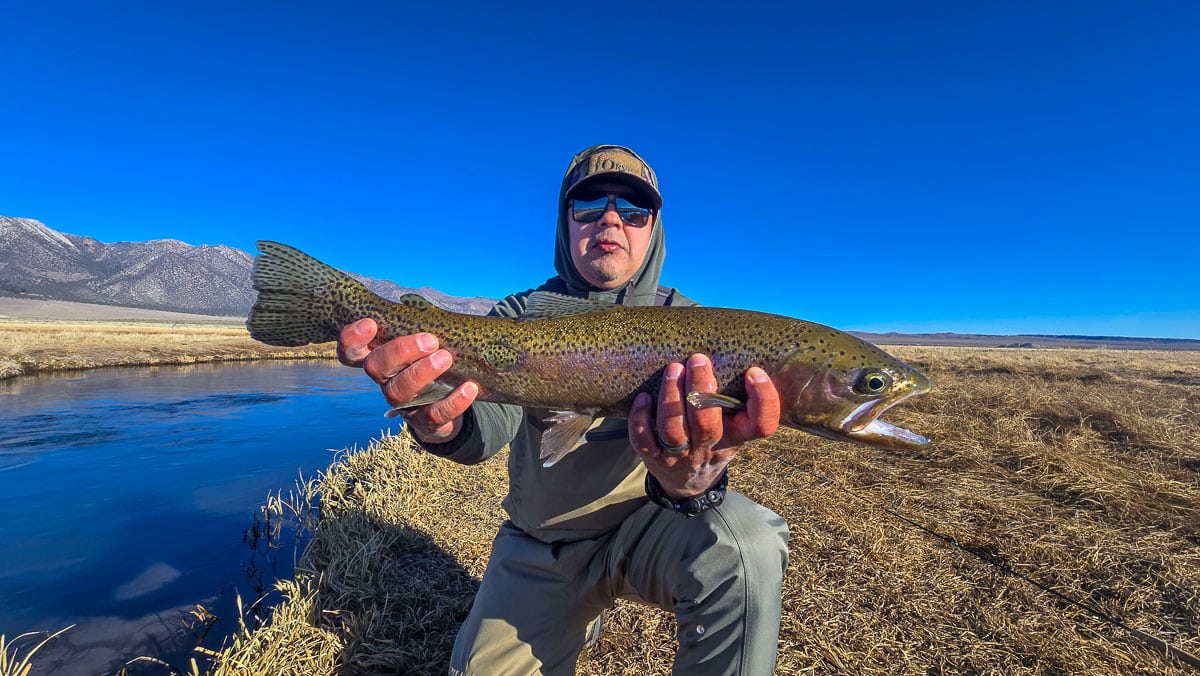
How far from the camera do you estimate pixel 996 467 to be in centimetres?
755

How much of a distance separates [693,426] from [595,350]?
34.1 inches

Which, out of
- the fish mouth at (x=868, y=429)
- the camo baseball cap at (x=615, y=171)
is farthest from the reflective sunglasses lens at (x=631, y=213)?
the fish mouth at (x=868, y=429)

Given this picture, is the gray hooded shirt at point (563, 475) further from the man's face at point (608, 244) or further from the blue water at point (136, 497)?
the blue water at point (136, 497)

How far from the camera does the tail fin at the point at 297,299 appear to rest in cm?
391

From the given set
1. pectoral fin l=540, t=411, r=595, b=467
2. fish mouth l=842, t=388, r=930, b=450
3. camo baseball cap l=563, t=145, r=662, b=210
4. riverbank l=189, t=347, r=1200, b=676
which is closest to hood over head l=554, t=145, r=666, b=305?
camo baseball cap l=563, t=145, r=662, b=210

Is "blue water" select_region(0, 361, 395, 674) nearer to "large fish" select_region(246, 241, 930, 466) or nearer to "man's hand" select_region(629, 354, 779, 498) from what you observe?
"large fish" select_region(246, 241, 930, 466)

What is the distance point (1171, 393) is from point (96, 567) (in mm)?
21979

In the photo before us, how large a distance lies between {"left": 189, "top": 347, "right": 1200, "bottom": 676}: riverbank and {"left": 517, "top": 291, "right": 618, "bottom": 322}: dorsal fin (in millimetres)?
2815

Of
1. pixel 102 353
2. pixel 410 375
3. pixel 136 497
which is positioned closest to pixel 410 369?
pixel 410 375

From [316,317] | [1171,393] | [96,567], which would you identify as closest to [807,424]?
[316,317]

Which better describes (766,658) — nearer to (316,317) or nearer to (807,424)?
(807,424)

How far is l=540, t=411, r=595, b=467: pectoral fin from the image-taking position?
139 inches

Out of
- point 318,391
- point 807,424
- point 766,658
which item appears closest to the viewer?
point 766,658

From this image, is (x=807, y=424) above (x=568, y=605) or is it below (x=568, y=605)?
above
